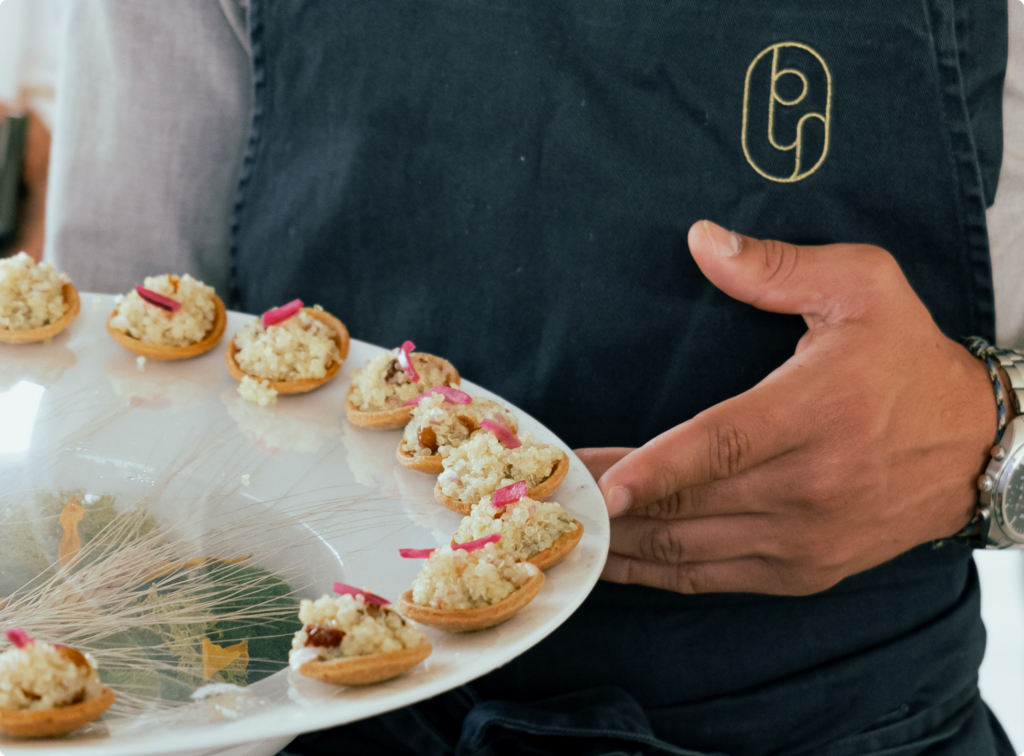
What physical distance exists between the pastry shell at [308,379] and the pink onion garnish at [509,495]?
0.35 meters

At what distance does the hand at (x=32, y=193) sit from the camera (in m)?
2.17

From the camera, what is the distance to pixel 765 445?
0.93 meters

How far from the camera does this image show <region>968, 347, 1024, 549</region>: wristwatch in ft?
3.43

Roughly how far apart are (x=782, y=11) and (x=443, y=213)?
52 cm

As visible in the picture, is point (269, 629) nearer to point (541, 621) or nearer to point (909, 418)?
point (541, 621)

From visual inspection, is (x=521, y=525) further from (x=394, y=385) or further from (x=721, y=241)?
(x=721, y=241)

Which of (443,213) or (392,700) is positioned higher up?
(443,213)

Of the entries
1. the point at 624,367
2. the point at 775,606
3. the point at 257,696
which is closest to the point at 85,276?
the point at 624,367

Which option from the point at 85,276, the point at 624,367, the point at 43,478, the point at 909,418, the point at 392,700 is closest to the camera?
the point at 392,700

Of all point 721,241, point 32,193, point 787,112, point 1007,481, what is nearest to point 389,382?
point 721,241

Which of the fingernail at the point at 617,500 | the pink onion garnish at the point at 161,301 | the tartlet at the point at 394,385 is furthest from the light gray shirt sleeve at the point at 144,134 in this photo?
the fingernail at the point at 617,500

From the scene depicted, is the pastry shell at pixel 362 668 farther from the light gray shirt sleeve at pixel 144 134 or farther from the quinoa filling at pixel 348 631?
the light gray shirt sleeve at pixel 144 134

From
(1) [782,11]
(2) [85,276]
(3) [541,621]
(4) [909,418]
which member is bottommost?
(2) [85,276]

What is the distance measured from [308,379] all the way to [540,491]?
363mm
